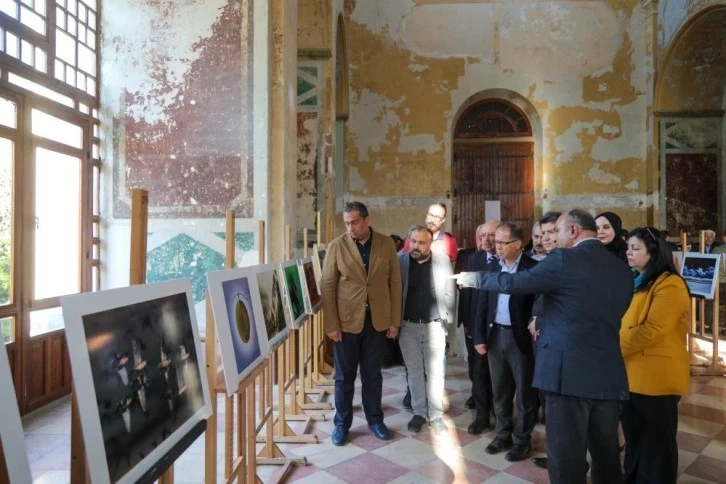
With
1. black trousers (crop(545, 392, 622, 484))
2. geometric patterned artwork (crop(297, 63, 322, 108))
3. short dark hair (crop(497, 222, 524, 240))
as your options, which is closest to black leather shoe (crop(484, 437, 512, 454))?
black trousers (crop(545, 392, 622, 484))

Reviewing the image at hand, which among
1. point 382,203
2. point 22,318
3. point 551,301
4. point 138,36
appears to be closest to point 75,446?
point 551,301

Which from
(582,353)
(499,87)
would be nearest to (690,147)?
(499,87)

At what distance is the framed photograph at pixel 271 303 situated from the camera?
2754mm

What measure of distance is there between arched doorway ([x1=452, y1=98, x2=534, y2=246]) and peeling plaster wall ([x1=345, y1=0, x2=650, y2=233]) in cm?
34

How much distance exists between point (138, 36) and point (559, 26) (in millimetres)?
8175

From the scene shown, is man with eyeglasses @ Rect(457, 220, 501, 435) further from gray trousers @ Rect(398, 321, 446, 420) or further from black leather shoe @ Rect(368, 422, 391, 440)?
black leather shoe @ Rect(368, 422, 391, 440)

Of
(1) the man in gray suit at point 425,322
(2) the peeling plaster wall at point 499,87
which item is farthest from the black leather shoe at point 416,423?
(2) the peeling plaster wall at point 499,87

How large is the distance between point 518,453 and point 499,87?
27.4 ft

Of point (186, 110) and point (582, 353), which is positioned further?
point (186, 110)

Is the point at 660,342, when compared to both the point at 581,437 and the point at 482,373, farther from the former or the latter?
the point at 482,373

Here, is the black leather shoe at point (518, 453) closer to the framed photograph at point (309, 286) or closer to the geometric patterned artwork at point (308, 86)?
the framed photograph at point (309, 286)

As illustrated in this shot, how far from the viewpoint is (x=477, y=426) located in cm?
395

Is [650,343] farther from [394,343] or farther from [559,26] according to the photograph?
[559,26]

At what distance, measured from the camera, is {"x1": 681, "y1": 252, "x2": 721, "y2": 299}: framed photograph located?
5.71 meters
